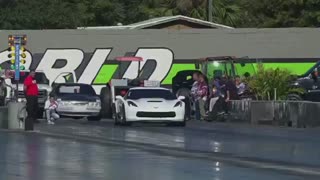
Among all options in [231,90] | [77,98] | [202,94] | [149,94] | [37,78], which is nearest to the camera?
[149,94]

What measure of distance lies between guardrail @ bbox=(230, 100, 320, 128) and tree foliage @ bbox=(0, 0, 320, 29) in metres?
28.3

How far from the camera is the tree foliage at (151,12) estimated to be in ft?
197

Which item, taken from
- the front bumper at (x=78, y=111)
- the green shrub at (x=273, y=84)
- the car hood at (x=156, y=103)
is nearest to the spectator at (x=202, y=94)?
the green shrub at (x=273, y=84)

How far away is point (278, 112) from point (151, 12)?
3843cm

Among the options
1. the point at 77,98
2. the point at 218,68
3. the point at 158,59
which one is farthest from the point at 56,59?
the point at 77,98

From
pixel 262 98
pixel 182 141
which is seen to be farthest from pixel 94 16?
pixel 182 141

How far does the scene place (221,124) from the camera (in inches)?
1225

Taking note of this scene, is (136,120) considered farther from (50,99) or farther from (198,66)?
Result: (198,66)

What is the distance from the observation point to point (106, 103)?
119 ft

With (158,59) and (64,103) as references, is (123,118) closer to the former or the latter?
(64,103)

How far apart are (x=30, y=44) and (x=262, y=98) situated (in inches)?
627

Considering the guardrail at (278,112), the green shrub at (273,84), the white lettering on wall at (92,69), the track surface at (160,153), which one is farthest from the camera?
the white lettering on wall at (92,69)

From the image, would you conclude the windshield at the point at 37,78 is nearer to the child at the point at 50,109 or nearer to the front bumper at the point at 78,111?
the front bumper at the point at 78,111

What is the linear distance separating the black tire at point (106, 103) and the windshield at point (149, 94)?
5447 millimetres
